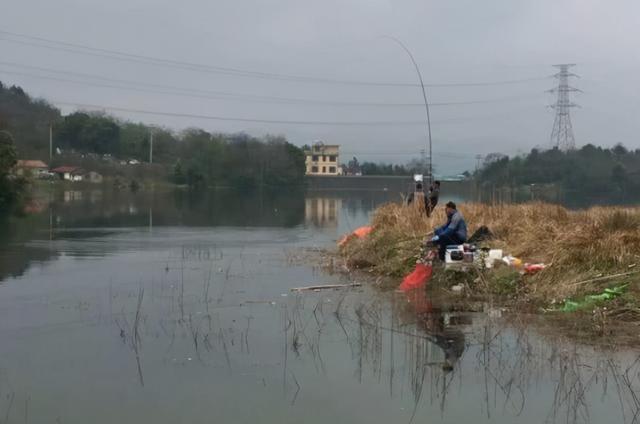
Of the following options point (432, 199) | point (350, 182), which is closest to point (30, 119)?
point (350, 182)

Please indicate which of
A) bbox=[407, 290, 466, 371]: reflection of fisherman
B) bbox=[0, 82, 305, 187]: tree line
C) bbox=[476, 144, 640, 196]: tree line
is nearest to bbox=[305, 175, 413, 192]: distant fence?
bbox=[0, 82, 305, 187]: tree line

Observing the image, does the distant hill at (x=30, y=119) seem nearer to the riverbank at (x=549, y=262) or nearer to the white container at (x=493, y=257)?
the riverbank at (x=549, y=262)

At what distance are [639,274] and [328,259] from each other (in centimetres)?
905

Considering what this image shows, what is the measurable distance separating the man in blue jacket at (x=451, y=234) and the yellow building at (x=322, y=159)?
100 m

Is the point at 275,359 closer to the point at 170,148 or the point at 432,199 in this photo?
the point at 432,199

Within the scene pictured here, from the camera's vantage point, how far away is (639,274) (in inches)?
415

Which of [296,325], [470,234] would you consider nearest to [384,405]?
[296,325]

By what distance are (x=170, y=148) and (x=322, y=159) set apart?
2605cm

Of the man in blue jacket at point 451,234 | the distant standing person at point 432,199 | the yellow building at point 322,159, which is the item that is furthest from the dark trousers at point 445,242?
the yellow building at point 322,159

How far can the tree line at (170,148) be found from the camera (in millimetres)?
91375

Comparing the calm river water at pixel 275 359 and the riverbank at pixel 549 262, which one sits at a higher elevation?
the riverbank at pixel 549 262

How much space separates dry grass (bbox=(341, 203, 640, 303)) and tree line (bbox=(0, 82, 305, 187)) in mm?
74100

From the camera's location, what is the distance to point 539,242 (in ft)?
44.0

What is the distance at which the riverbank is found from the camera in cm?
1019
